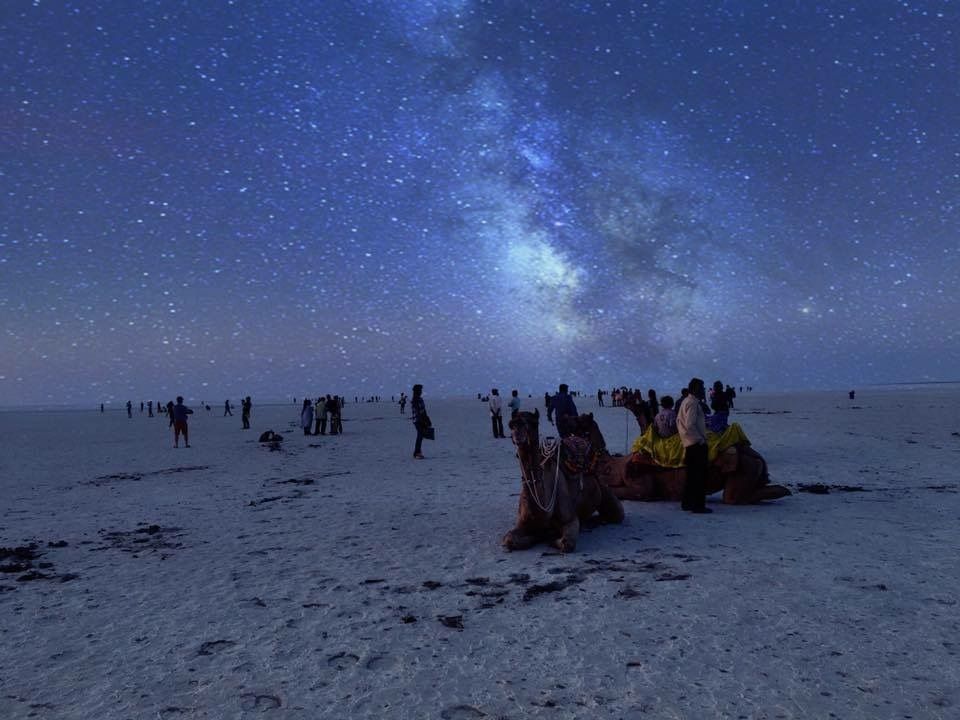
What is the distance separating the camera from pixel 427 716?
3.94 m

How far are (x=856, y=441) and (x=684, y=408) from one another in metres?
16.1

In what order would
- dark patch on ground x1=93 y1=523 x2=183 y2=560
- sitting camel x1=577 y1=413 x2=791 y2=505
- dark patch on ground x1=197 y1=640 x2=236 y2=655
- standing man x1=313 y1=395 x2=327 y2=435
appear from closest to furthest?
dark patch on ground x1=197 y1=640 x2=236 y2=655
dark patch on ground x1=93 y1=523 x2=183 y2=560
sitting camel x1=577 y1=413 x2=791 y2=505
standing man x1=313 y1=395 x2=327 y2=435

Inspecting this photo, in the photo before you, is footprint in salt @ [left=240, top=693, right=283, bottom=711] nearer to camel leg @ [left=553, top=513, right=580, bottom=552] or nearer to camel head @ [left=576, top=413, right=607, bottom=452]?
camel leg @ [left=553, top=513, right=580, bottom=552]

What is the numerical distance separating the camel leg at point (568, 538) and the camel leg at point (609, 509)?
4.26ft

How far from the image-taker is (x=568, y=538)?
789 centimetres

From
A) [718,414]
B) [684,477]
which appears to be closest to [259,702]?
[684,477]

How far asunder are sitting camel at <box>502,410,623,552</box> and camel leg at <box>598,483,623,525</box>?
885mm

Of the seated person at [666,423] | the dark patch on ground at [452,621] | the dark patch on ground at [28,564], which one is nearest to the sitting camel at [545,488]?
the dark patch on ground at [452,621]

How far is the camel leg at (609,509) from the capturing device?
30.9 ft

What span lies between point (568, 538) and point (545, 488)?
2.32ft

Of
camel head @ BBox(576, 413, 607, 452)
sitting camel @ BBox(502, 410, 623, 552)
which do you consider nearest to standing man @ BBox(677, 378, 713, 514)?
camel head @ BBox(576, 413, 607, 452)

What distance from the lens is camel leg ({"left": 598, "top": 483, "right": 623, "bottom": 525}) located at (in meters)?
9.41

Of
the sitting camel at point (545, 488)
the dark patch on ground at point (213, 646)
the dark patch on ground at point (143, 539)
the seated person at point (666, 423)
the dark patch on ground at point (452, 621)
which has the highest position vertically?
the seated person at point (666, 423)

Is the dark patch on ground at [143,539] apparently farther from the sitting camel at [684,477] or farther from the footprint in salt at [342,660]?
the sitting camel at [684,477]
